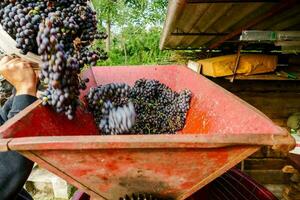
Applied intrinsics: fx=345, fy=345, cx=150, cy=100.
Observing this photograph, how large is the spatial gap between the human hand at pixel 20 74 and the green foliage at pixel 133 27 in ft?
26.4

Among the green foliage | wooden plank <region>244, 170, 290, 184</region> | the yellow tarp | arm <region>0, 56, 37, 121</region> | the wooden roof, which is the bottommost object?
wooden plank <region>244, 170, 290, 184</region>

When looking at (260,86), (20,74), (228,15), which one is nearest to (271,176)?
(260,86)

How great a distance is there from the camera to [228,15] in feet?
Result: 10.7

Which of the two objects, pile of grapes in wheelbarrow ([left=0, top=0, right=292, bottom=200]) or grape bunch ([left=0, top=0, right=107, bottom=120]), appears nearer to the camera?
pile of grapes in wheelbarrow ([left=0, top=0, right=292, bottom=200])

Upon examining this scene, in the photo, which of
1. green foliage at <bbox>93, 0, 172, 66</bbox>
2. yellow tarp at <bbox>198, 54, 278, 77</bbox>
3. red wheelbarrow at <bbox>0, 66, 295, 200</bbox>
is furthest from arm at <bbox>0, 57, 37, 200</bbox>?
green foliage at <bbox>93, 0, 172, 66</bbox>

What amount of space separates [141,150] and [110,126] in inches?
22.4

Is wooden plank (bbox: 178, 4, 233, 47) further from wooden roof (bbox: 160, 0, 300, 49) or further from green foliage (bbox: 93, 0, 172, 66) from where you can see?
green foliage (bbox: 93, 0, 172, 66)

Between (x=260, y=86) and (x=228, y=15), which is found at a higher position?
(x=228, y=15)

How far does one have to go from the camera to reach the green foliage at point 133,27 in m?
10.2

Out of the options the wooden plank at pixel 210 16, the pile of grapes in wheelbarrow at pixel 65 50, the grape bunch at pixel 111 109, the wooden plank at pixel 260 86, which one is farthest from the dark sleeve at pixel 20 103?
the wooden plank at pixel 260 86

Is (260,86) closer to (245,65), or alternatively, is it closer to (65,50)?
(245,65)

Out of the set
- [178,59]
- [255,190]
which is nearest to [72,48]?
[255,190]

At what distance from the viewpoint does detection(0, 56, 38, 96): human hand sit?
154 cm

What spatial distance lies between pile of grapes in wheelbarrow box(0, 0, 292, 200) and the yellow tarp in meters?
2.53
